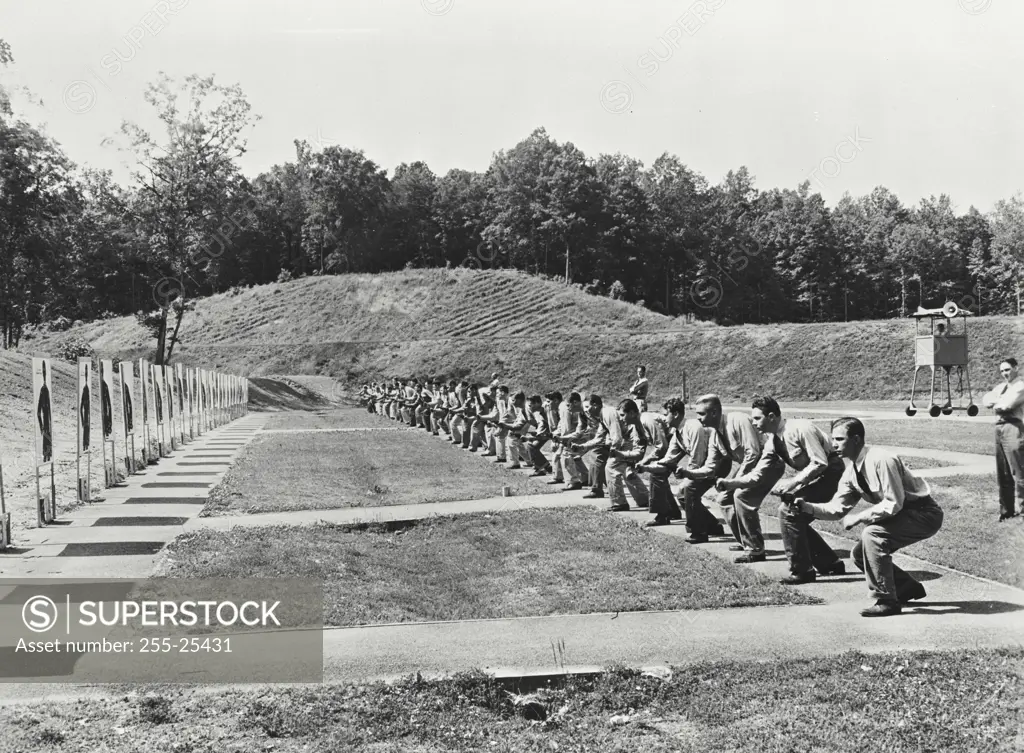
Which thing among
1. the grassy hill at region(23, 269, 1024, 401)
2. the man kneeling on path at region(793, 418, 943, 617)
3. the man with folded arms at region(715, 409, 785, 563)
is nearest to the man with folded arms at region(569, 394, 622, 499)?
the man with folded arms at region(715, 409, 785, 563)

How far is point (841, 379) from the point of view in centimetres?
5166

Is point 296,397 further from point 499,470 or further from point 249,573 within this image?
point 249,573

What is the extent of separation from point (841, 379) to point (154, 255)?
38002 mm

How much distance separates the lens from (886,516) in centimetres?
762

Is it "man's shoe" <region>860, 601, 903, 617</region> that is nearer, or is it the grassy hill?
"man's shoe" <region>860, 601, 903, 617</region>

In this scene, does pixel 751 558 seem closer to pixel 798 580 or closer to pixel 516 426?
pixel 798 580

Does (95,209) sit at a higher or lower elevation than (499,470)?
higher

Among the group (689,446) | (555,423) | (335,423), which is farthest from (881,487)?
(335,423)

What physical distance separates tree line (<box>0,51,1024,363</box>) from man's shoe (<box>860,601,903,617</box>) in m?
46.9

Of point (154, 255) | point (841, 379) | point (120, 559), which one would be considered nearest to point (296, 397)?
→ point (154, 255)

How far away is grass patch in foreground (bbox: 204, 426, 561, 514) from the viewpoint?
1514 cm

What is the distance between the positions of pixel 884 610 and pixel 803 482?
64.8 inches

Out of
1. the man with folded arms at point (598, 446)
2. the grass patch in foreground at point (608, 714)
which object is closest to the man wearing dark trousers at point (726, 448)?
the man with folded arms at point (598, 446)

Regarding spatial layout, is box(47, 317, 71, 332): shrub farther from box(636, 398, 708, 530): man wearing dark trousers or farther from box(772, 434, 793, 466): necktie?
box(772, 434, 793, 466): necktie
